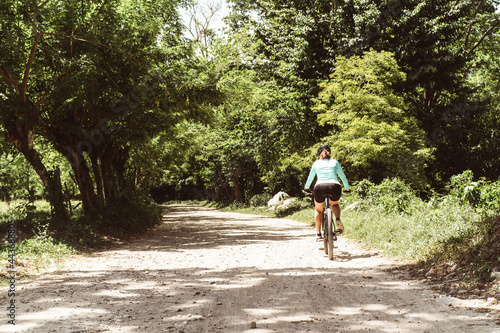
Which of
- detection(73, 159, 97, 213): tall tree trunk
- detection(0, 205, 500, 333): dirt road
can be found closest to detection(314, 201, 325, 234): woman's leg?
detection(0, 205, 500, 333): dirt road

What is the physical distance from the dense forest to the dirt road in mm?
5958

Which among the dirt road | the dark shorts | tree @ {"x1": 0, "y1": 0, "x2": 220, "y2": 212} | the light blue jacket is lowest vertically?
the dirt road

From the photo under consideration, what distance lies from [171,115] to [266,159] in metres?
12.6

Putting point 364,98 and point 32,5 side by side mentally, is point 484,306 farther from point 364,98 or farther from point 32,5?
point 364,98

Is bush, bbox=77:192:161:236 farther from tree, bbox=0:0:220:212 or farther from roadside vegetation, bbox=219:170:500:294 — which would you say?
roadside vegetation, bbox=219:170:500:294

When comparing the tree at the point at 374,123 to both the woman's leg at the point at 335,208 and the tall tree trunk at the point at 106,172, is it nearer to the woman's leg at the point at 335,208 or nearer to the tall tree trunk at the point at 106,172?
the woman's leg at the point at 335,208

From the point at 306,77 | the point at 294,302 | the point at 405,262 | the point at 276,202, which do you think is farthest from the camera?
the point at 276,202

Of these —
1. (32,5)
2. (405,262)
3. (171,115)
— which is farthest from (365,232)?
(32,5)

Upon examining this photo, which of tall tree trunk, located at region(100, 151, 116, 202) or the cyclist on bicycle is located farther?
tall tree trunk, located at region(100, 151, 116, 202)

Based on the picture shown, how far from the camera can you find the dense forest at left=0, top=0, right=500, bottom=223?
39.8ft

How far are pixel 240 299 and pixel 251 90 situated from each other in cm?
1654

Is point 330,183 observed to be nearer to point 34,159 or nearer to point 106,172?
point 34,159

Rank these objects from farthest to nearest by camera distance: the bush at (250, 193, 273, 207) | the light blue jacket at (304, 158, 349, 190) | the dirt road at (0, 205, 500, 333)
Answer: the bush at (250, 193, 273, 207)
the light blue jacket at (304, 158, 349, 190)
the dirt road at (0, 205, 500, 333)

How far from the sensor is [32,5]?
1089 centimetres
